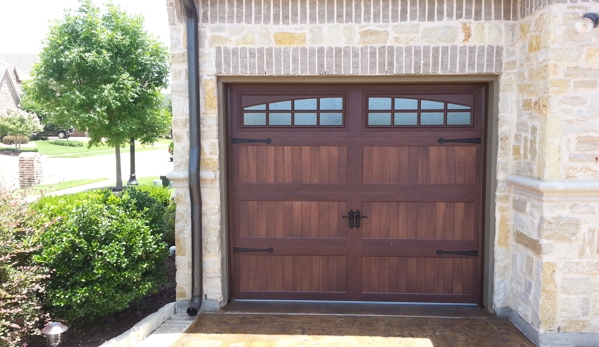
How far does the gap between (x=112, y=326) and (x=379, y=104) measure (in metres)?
3.70

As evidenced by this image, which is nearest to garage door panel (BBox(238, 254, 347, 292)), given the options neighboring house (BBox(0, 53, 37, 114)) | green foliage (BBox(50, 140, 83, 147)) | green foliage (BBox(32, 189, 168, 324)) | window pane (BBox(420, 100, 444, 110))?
green foliage (BBox(32, 189, 168, 324))

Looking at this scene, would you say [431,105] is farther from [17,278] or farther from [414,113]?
[17,278]

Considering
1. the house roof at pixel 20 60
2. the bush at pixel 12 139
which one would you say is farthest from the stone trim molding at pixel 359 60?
the house roof at pixel 20 60

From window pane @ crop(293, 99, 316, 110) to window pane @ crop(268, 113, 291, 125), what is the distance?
0.14 m

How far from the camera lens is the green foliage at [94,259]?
15.4 feet

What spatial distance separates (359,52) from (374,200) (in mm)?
1558

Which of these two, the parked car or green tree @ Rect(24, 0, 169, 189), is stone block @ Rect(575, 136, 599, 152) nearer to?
green tree @ Rect(24, 0, 169, 189)

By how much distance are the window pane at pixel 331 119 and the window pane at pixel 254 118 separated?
2.08 feet

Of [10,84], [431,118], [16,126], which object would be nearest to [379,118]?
[431,118]

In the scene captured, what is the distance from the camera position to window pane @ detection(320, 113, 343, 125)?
17.6 feet

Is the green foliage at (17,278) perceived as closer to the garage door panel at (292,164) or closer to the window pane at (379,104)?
the garage door panel at (292,164)

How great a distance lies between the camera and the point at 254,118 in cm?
541

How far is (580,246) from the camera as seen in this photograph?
14.3 ft

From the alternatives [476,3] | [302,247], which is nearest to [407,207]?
[302,247]
